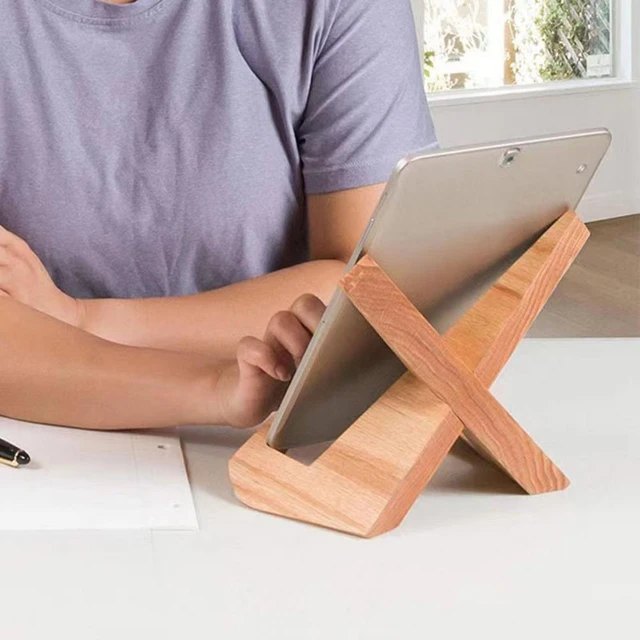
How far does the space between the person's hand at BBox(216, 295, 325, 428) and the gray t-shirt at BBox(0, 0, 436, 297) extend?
1.27 ft

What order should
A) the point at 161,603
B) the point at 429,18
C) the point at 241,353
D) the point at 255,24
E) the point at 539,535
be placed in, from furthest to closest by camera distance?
the point at 429,18 → the point at 255,24 → the point at 241,353 → the point at 539,535 → the point at 161,603

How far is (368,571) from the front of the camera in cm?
80

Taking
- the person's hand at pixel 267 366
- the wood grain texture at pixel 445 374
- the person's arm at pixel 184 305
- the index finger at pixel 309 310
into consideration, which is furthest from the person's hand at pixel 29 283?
the wood grain texture at pixel 445 374

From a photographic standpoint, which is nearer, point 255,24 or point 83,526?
point 83,526

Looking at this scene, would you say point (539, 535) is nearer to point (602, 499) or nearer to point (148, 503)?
point (602, 499)

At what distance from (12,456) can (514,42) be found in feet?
15.6

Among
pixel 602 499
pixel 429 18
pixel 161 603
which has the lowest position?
pixel 429 18

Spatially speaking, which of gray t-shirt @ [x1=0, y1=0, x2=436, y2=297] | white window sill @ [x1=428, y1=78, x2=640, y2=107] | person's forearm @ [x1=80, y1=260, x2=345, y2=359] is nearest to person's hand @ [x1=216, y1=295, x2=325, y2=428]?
person's forearm @ [x1=80, y1=260, x2=345, y2=359]

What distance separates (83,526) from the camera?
0.87 metres

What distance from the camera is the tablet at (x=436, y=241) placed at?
80 centimetres

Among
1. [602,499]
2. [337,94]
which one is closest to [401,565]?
[602,499]

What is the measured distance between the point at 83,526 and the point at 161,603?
14 centimetres

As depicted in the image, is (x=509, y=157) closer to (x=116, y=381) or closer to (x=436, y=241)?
(x=436, y=241)

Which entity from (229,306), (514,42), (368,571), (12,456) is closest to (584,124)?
(514,42)
